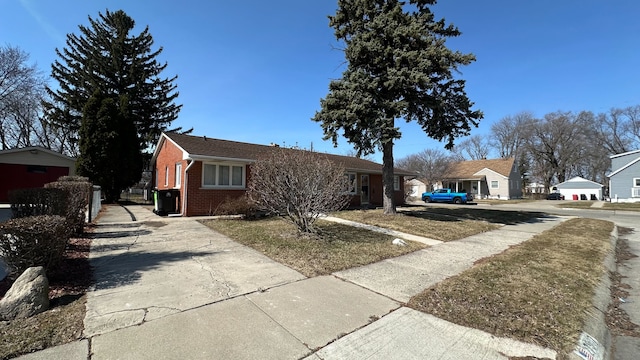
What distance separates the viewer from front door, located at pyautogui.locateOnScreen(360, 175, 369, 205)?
20.1m

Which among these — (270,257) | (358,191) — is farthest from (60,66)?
(270,257)

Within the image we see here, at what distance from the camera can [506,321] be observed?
358 cm

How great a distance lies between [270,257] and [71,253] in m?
4.21

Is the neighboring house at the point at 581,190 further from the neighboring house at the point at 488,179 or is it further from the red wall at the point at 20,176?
the red wall at the point at 20,176

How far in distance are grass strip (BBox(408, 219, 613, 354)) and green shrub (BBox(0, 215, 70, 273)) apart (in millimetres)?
5244

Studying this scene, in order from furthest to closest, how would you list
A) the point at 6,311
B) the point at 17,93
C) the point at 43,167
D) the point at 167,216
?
the point at 17,93 < the point at 43,167 < the point at 167,216 < the point at 6,311

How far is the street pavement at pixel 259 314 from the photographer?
9.20ft

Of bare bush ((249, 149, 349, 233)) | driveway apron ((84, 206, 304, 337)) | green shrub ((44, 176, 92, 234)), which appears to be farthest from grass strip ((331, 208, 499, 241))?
green shrub ((44, 176, 92, 234))

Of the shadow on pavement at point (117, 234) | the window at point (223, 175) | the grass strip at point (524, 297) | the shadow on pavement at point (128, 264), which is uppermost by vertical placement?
the window at point (223, 175)

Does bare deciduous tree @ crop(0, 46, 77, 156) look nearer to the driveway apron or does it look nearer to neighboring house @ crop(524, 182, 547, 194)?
the driveway apron

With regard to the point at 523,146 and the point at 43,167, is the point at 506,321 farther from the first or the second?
the point at 523,146

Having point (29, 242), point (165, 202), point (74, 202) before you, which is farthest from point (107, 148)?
point (29, 242)

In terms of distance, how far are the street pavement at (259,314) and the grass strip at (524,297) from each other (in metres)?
0.26

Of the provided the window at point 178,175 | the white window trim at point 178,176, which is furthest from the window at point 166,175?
the window at point 178,175
